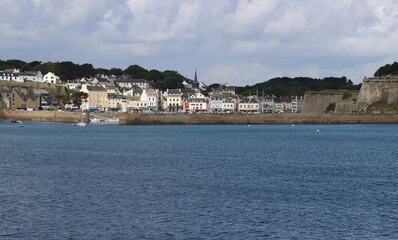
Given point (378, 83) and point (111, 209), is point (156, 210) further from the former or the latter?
point (378, 83)

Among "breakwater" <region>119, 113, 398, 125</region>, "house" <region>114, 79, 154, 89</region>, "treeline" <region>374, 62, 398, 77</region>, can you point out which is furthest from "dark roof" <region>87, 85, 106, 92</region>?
"treeline" <region>374, 62, 398, 77</region>

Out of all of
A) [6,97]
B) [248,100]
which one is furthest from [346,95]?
[6,97]

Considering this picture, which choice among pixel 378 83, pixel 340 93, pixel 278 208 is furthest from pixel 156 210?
pixel 340 93

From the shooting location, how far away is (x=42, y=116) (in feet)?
320

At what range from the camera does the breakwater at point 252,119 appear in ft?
288

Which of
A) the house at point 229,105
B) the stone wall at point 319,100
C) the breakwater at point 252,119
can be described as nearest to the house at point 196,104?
the house at point 229,105

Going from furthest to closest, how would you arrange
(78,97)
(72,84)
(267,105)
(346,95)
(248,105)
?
(267,105) → (248,105) → (72,84) → (78,97) → (346,95)

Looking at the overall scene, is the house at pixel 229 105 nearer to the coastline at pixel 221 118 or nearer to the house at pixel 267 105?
the house at pixel 267 105

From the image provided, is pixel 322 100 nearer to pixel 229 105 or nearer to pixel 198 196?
pixel 229 105

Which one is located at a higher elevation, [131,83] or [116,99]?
[131,83]

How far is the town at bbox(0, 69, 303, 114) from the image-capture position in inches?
4272

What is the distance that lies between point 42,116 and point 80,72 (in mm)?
51412

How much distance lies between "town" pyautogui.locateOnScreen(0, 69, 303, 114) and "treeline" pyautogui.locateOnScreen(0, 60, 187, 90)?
8.79 meters

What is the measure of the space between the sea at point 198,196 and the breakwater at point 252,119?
145 ft
